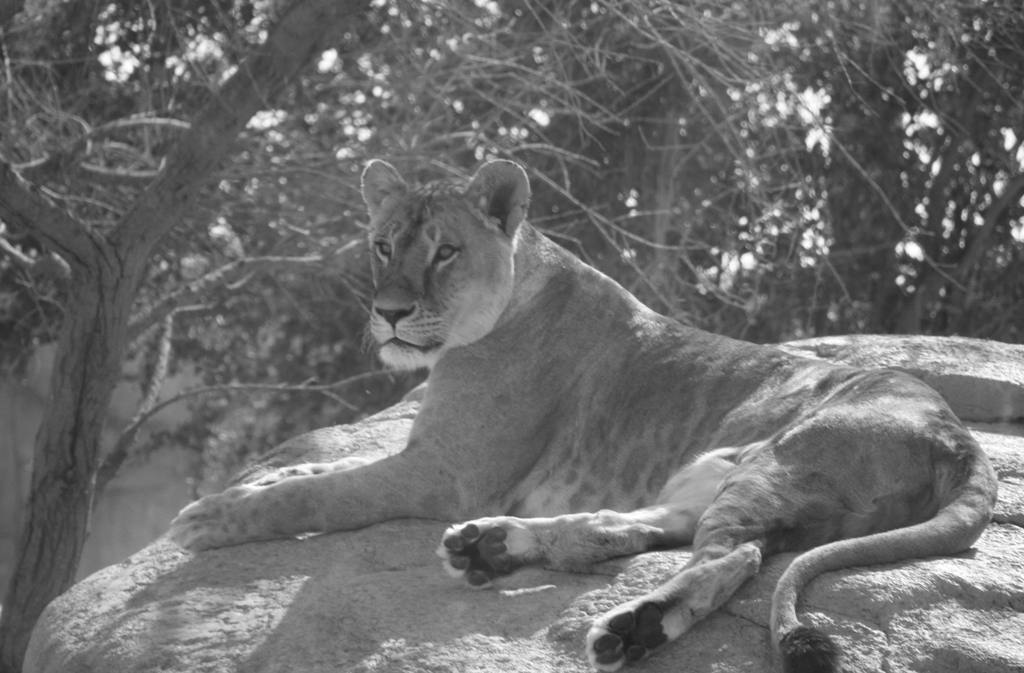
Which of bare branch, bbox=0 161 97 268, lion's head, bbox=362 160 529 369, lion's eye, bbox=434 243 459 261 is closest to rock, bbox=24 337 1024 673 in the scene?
lion's head, bbox=362 160 529 369

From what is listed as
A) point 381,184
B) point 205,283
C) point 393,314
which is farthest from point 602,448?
point 205,283

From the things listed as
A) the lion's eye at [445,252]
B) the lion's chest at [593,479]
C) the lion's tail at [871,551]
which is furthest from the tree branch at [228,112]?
the lion's tail at [871,551]

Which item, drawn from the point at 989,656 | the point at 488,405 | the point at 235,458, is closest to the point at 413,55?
the point at 488,405

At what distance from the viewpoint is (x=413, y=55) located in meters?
7.35

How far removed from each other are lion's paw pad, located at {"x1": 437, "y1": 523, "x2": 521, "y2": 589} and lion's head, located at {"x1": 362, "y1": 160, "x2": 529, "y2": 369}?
1.27 meters

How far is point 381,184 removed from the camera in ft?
18.6

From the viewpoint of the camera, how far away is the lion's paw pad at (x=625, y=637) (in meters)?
3.34

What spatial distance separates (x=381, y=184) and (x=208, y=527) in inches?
69.9

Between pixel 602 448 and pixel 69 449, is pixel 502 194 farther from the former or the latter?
pixel 69 449

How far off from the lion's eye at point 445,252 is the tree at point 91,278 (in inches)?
40.5

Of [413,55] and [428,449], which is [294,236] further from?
[428,449]

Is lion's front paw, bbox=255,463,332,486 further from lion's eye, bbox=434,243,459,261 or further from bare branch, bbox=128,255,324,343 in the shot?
bare branch, bbox=128,255,324,343

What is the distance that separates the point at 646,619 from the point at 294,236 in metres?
5.24

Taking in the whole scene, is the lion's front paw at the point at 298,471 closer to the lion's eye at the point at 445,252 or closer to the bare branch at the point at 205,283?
the lion's eye at the point at 445,252
